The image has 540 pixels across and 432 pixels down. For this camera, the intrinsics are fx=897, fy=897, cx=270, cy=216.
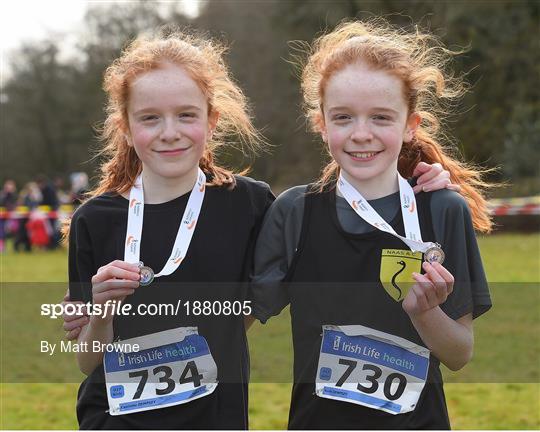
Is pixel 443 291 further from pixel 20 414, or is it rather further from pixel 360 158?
pixel 20 414

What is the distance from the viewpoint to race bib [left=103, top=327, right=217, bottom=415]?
10.2ft

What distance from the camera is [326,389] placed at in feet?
9.87

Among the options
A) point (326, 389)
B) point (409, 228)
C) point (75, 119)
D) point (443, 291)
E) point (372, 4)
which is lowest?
point (326, 389)

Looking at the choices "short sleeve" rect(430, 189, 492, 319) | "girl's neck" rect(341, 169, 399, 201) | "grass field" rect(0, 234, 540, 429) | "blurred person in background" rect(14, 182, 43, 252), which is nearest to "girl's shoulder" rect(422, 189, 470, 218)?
"short sleeve" rect(430, 189, 492, 319)

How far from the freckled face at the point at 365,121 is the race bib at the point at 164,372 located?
81 cm

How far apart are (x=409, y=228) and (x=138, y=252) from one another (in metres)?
0.94

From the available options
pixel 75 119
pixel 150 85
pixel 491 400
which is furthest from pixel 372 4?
pixel 75 119

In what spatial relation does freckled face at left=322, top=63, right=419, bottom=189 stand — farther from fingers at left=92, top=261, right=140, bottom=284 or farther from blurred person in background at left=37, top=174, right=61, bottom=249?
blurred person in background at left=37, top=174, right=61, bottom=249

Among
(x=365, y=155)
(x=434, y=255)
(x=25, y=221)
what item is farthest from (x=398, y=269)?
(x=25, y=221)

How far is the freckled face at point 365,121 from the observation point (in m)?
3.02

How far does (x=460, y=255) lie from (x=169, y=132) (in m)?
1.08

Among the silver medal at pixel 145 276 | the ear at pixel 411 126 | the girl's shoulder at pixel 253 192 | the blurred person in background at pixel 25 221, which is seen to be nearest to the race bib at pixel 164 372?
the silver medal at pixel 145 276

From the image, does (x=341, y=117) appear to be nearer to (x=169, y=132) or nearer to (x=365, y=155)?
(x=365, y=155)

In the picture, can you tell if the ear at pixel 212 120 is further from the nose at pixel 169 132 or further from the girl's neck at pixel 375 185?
the girl's neck at pixel 375 185
